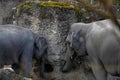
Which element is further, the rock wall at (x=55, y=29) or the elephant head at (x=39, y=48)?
the rock wall at (x=55, y=29)

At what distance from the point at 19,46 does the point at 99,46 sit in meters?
1.80

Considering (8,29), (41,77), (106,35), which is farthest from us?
(41,77)

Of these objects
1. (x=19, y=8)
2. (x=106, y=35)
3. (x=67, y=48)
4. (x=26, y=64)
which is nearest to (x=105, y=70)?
(x=106, y=35)

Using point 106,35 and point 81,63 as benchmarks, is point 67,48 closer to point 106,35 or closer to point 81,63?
point 81,63

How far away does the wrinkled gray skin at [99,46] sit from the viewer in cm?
520

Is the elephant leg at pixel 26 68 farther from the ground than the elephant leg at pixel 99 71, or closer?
closer

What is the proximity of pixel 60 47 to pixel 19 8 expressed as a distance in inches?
45.5

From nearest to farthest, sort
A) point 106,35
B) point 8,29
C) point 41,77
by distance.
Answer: point 106,35 < point 8,29 < point 41,77

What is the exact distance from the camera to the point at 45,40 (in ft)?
23.2

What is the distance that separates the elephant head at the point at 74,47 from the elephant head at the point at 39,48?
50cm

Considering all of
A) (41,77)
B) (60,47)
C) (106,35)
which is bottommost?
(41,77)

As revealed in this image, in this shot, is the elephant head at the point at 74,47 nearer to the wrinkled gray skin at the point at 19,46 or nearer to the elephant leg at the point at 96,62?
the elephant leg at the point at 96,62

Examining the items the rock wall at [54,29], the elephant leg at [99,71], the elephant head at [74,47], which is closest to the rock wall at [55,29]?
the rock wall at [54,29]

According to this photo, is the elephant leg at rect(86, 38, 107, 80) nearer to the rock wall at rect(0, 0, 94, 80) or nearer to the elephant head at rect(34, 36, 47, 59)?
the rock wall at rect(0, 0, 94, 80)
